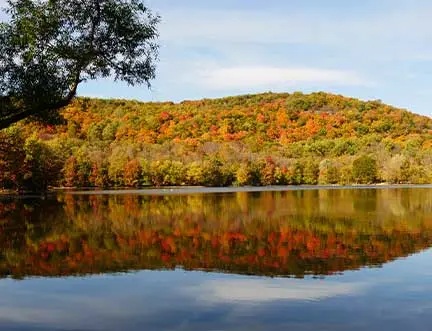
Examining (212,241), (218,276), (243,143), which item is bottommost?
(212,241)

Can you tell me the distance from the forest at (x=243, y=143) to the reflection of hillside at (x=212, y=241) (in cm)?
5686

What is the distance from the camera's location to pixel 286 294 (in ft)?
45.6

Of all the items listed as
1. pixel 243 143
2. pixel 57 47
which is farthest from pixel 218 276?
pixel 243 143

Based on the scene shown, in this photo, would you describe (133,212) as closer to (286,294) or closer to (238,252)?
(238,252)

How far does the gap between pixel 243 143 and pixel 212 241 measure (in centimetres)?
11243

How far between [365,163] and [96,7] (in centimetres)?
10832

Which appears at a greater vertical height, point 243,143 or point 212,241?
point 243,143

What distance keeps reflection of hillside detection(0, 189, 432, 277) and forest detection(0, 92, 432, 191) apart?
5686cm

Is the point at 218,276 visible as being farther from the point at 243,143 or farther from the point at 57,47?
the point at 243,143

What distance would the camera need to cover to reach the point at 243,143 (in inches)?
5359

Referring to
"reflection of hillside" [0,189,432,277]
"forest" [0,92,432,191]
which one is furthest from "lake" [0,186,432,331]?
"forest" [0,92,432,191]

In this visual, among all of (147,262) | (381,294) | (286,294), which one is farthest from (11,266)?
(381,294)

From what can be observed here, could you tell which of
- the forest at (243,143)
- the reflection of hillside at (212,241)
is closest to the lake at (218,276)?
the reflection of hillside at (212,241)

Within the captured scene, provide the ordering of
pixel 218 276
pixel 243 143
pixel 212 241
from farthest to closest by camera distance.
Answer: pixel 243 143
pixel 212 241
pixel 218 276
